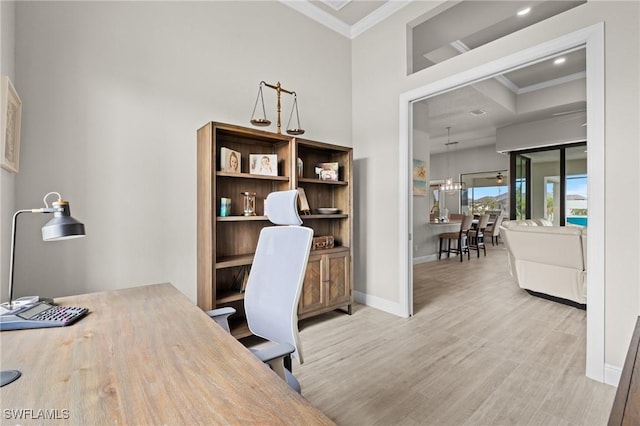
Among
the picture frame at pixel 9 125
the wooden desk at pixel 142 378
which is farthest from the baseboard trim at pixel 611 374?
the picture frame at pixel 9 125

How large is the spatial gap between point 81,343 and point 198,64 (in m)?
2.33

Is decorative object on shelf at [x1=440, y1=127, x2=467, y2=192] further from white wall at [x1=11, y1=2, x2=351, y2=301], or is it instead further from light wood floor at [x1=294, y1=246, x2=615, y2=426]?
white wall at [x1=11, y1=2, x2=351, y2=301]

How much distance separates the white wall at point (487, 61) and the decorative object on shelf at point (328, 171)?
1.82 ft

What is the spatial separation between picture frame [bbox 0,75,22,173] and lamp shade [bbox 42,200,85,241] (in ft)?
2.01

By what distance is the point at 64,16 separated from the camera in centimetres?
205

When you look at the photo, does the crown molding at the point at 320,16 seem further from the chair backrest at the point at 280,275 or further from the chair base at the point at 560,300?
the chair base at the point at 560,300

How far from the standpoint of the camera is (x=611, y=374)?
1964 millimetres

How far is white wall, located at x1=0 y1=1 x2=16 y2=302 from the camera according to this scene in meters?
1.54

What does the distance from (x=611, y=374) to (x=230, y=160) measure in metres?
3.07

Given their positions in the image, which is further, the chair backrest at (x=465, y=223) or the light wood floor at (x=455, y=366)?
the chair backrest at (x=465, y=223)

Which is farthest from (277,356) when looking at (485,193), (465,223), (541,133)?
(485,193)

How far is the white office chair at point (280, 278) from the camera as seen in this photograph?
1.35 metres

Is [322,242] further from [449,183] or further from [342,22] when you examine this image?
[449,183]

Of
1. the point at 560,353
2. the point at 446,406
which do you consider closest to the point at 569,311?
the point at 560,353
